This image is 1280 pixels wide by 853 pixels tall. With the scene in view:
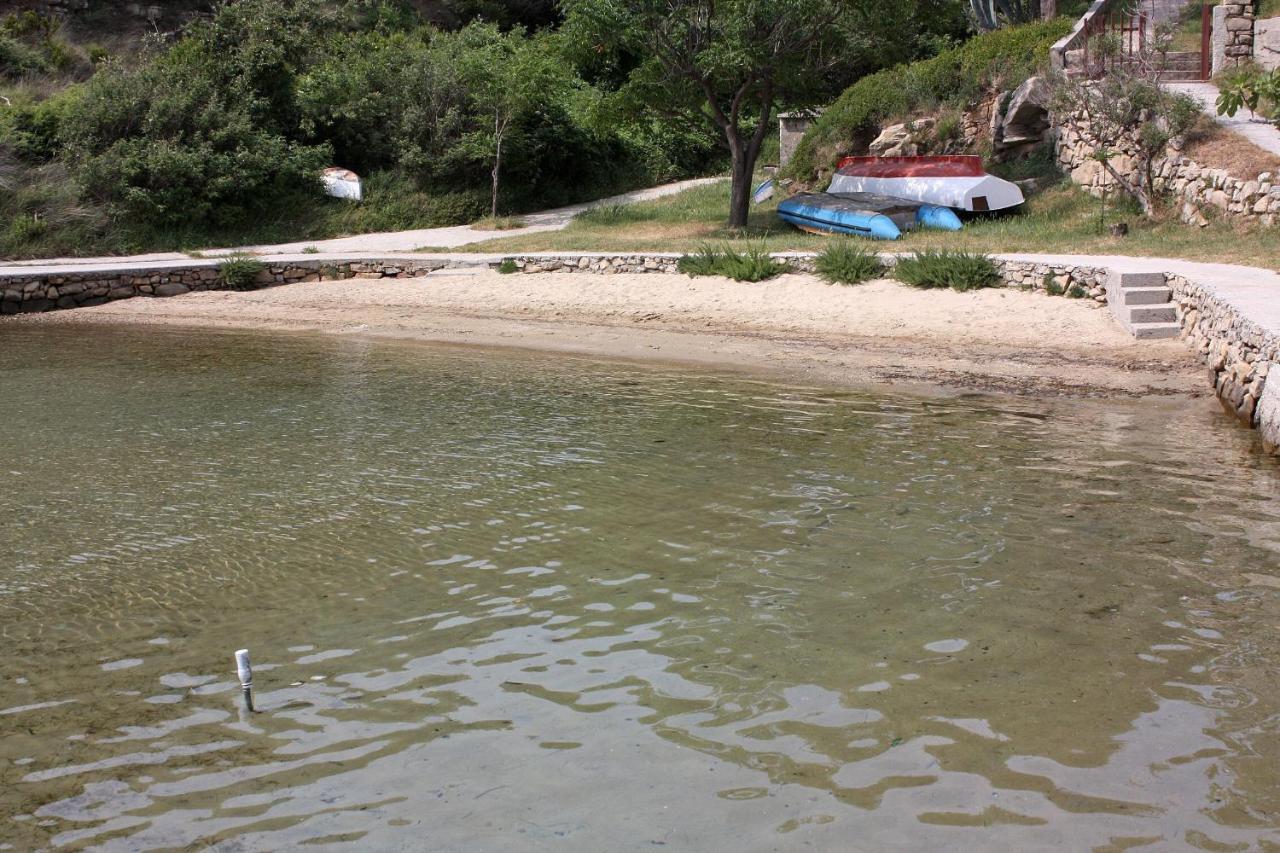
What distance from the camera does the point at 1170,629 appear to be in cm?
552

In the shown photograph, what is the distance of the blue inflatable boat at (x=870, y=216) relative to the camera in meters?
19.3

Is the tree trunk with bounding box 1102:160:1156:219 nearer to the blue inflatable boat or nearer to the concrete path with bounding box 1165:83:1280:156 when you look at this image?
the concrete path with bounding box 1165:83:1280:156

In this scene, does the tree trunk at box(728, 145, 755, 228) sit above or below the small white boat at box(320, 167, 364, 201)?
below

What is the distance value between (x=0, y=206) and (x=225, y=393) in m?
13.2

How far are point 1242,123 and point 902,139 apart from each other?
280 inches

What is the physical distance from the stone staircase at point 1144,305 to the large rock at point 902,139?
10.8 metres

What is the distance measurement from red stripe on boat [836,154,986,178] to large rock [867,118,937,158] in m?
0.91

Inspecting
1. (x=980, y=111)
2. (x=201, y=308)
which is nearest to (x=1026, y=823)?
(x=201, y=308)

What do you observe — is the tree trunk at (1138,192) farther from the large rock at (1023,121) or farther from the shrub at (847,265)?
the shrub at (847,265)

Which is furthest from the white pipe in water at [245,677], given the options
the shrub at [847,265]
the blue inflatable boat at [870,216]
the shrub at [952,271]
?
the blue inflatable boat at [870,216]

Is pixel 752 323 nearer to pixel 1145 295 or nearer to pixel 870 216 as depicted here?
pixel 1145 295

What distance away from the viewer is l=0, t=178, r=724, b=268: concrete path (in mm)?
21094

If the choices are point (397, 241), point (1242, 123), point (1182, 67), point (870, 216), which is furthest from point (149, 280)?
point (1182, 67)

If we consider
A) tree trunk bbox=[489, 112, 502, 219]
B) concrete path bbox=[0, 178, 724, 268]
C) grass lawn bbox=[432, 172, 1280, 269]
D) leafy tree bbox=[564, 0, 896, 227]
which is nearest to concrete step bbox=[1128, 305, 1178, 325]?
grass lawn bbox=[432, 172, 1280, 269]
